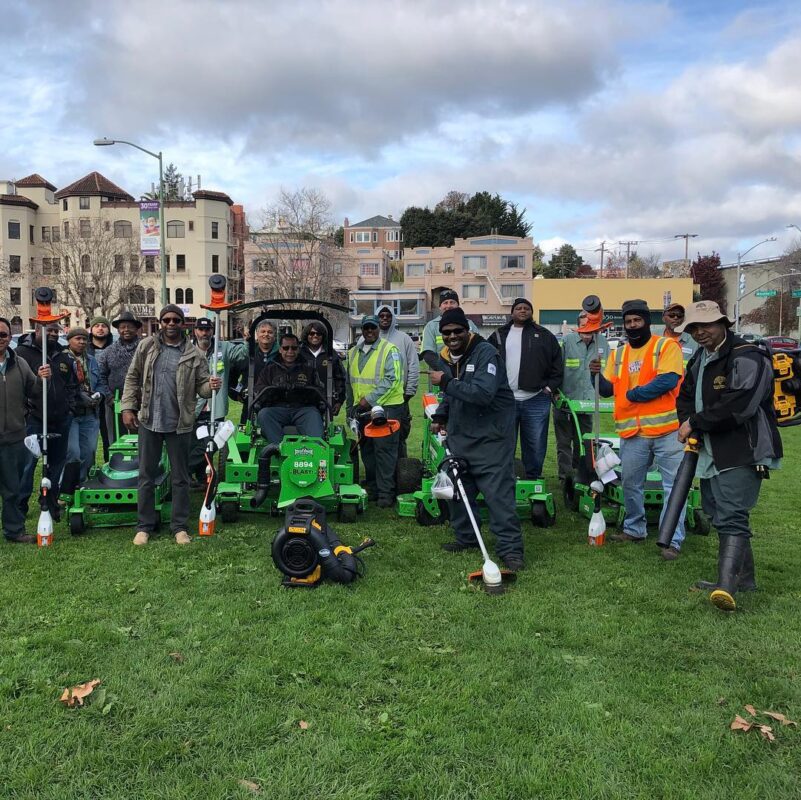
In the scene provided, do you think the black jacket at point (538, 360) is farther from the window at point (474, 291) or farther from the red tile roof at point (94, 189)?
the red tile roof at point (94, 189)

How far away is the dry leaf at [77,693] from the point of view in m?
3.39

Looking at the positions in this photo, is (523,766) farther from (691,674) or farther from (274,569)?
(274,569)

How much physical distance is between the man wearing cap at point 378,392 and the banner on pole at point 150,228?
1814cm

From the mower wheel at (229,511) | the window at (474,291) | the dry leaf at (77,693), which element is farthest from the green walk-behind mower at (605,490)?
the window at (474,291)

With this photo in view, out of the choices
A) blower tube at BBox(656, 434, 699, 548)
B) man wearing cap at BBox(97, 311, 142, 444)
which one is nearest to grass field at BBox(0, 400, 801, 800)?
blower tube at BBox(656, 434, 699, 548)

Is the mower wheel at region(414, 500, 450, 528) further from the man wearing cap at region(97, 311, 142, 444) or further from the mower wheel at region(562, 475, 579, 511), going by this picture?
the man wearing cap at region(97, 311, 142, 444)

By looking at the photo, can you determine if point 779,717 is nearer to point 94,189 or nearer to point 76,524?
point 76,524

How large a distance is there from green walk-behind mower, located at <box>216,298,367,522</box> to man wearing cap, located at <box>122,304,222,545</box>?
0.60 metres

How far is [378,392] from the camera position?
758 cm

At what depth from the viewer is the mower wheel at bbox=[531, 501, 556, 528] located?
21.6 ft

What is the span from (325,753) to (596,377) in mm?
4510

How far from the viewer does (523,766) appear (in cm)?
294

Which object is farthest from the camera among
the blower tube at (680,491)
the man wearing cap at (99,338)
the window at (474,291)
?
the window at (474,291)

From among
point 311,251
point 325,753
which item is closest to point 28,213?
point 311,251
